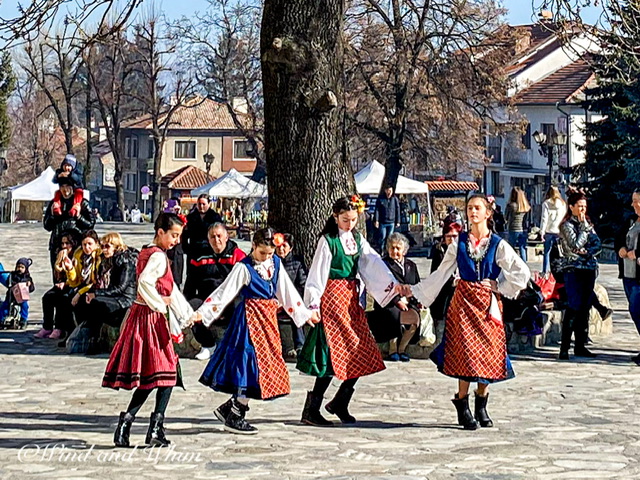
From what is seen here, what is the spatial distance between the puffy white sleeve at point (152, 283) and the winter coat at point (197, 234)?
5564 mm

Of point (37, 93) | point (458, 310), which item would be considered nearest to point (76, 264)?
point (458, 310)

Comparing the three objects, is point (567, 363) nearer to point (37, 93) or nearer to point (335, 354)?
point (335, 354)

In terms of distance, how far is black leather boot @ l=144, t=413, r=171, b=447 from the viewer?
27.5 feet

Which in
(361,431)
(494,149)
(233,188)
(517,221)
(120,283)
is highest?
(494,149)

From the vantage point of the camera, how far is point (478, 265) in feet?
29.8

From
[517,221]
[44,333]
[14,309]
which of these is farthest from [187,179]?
[44,333]

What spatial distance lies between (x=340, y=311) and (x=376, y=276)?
0.43m

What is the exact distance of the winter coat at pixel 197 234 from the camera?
14.3 metres

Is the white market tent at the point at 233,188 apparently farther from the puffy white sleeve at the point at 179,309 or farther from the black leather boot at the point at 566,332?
the puffy white sleeve at the point at 179,309

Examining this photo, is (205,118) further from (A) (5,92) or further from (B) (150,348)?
(B) (150,348)

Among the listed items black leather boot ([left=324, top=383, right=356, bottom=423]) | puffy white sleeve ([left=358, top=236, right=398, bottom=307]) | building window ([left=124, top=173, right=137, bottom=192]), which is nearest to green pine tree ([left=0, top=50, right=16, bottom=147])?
puffy white sleeve ([left=358, top=236, right=398, bottom=307])

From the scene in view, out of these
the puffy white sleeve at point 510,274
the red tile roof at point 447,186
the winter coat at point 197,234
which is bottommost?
the puffy white sleeve at point 510,274

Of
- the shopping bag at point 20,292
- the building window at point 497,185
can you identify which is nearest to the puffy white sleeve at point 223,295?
the shopping bag at point 20,292

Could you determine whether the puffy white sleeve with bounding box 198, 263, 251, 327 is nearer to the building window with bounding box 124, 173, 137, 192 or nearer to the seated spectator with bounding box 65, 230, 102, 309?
the seated spectator with bounding box 65, 230, 102, 309
